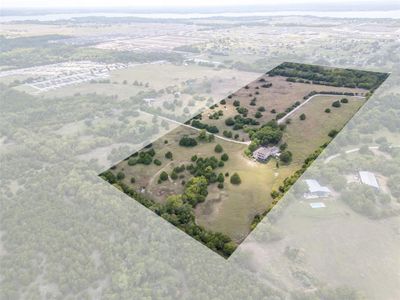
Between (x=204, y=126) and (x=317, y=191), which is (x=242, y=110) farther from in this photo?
(x=317, y=191)

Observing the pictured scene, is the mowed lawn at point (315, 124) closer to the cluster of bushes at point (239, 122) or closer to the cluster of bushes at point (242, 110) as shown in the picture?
the cluster of bushes at point (239, 122)

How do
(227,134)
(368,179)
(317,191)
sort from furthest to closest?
1. (227,134)
2. (368,179)
3. (317,191)

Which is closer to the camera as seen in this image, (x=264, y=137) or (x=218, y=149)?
(x=218, y=149)

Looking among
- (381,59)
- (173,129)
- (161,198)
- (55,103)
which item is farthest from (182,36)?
(161,198)

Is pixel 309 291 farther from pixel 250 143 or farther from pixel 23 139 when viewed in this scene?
pixel 23 139

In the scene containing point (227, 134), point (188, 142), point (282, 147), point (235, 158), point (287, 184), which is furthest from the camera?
point (227, 134)

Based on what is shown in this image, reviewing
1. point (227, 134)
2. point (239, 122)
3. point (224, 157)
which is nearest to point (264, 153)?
point (224, 157)
